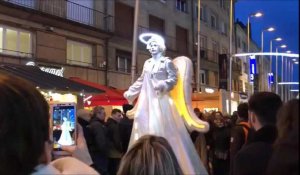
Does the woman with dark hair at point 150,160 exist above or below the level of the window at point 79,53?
below

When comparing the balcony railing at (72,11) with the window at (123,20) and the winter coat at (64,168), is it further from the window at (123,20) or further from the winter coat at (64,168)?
the winter coat at (64,168)

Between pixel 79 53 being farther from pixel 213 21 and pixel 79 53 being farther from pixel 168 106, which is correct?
pixel 213 21

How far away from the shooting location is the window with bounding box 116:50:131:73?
28.4 meters

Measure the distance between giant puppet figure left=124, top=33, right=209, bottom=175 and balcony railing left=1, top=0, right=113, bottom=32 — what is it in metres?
13.6

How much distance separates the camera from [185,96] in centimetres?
777

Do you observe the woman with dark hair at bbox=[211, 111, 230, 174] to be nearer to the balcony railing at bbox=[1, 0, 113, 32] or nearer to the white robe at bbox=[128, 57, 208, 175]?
the white robe at bbox=[128, 57, 208, 175]

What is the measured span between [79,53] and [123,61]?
176 inches

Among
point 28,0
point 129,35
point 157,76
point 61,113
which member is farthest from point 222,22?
point 61,113

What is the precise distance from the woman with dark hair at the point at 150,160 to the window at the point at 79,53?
21.6m

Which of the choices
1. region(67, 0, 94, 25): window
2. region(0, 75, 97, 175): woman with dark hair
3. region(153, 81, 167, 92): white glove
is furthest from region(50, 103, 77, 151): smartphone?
region(67, 0, 94, 25): window

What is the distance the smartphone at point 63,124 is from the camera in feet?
12.7

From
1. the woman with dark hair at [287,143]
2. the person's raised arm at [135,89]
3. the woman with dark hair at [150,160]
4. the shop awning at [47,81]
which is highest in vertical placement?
the shop awning at [47,81]

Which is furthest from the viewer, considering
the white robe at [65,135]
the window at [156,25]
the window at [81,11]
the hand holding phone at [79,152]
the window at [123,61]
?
the window at [156,25]

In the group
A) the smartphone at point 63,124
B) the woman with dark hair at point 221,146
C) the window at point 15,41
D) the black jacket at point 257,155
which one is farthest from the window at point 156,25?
the black jacket at point 257,155
